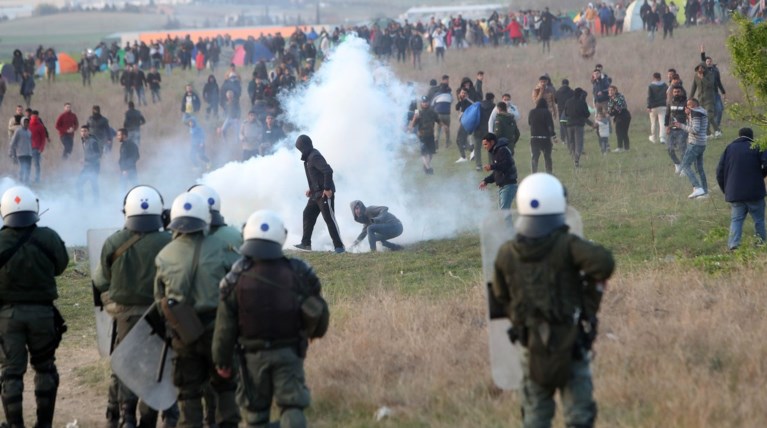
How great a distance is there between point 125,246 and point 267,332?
1691mm

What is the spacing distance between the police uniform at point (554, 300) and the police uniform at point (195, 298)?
6.53 ft

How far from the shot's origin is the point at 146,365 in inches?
286

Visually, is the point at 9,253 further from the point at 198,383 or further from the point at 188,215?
the point at 198,383

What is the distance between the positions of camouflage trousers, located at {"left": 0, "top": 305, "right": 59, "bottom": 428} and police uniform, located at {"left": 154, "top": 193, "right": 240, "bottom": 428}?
1.31 meters

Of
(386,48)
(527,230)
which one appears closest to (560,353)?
(527,230)

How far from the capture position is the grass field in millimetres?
7176

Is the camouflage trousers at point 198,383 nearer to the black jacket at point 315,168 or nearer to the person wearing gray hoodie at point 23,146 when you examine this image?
the black jacket at point 315,168

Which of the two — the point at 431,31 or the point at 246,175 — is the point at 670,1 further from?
the point at 246,175

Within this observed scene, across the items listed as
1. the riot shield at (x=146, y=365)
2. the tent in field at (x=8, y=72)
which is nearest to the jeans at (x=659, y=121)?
the riot shield at (x=146, y=365)

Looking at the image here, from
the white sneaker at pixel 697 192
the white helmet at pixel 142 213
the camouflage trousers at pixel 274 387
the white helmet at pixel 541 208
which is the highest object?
the white helmet at pixel 541 208

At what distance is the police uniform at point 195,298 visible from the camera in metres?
6.88

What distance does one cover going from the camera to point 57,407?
30.0ft


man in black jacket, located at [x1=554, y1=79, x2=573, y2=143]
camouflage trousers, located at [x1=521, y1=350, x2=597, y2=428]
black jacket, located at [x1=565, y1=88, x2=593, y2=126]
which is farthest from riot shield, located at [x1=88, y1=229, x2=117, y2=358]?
man in black jacket, located at [x1=554, y1=79, x2=573, y2=143]

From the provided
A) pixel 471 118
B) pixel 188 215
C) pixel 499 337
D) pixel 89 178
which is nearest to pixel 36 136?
pixel 89 178
